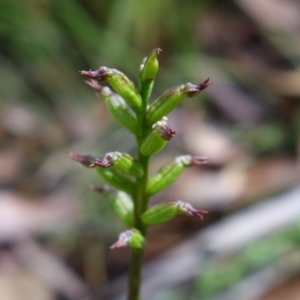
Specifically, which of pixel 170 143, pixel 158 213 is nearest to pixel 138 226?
pixel 158 213

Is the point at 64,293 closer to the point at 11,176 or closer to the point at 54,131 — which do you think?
the point at 11,176

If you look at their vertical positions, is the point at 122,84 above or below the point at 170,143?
below

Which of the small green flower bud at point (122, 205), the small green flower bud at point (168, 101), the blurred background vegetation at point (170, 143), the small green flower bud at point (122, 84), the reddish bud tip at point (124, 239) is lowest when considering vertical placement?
the reddish bud tip at point (124, 239)

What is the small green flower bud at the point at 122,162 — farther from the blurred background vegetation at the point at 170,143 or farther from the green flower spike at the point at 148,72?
the blurred background vegetation at the point at 170,143

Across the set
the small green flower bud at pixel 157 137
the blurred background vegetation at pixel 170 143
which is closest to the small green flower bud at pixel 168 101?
the small green flower bud at pixel 157 137

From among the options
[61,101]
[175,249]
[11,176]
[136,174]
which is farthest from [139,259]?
[61,101]

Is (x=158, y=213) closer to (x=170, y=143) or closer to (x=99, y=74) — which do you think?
(x=99, y=74)

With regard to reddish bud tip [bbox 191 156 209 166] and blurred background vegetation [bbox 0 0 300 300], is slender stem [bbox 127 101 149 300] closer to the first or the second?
reddish bud tip [bbox 191 156 209 166]
